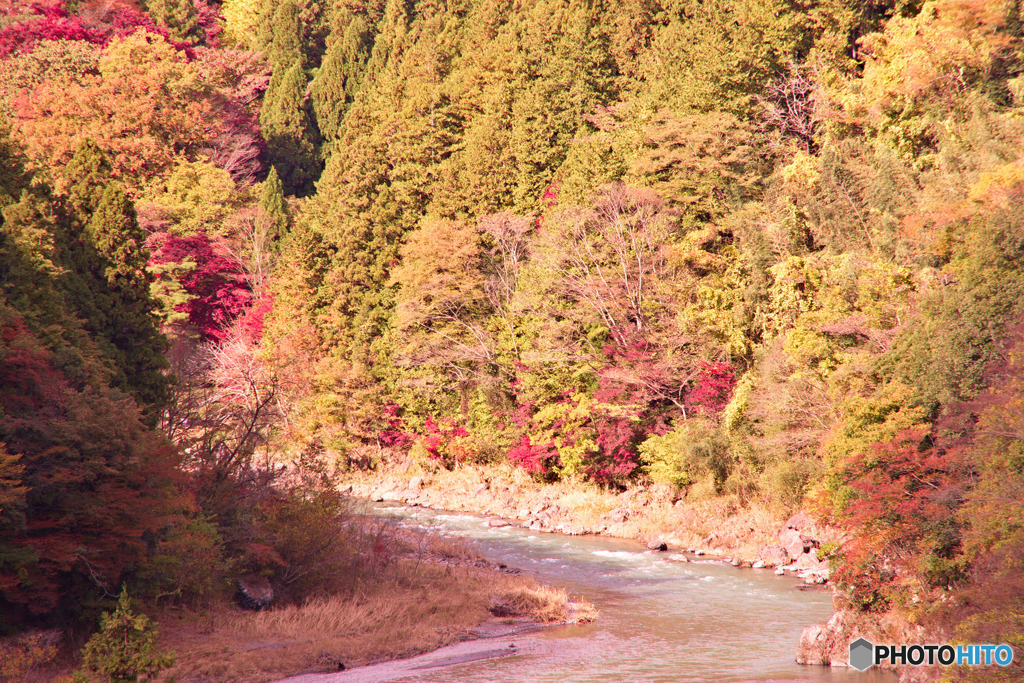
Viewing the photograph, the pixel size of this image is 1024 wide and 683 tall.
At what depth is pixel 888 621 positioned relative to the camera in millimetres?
15156

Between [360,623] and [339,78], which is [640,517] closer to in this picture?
[360,623]

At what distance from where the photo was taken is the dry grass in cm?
1393

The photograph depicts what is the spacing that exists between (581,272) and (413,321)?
27.3ft

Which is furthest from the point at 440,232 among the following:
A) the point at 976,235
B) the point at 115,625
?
the point at 115,625

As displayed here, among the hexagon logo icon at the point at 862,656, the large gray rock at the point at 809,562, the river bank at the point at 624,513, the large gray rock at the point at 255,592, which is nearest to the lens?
Answer: the hexagon logo icon at the point at 862,656

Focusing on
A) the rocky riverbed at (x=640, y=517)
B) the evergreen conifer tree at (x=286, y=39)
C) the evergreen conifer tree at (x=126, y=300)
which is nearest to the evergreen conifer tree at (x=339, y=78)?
the evergreen conifer tree at (x=286, y=39)

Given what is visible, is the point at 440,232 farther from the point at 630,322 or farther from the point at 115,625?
the point at 115,625

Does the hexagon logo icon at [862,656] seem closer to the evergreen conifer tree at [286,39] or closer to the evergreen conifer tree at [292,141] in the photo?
the evergreen conifer tree at [292,141]

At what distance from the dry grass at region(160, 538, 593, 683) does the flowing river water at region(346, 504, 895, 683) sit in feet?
3.96

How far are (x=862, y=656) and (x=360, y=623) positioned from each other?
885cm

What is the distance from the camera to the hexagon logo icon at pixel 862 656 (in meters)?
14.7

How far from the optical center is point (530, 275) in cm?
3447

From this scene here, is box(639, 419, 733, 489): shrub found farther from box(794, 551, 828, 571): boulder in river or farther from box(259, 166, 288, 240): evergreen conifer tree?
box(259, 166, 288, 240): evergreen conifer tree

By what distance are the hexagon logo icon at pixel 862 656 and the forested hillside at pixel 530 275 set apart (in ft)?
3.23
